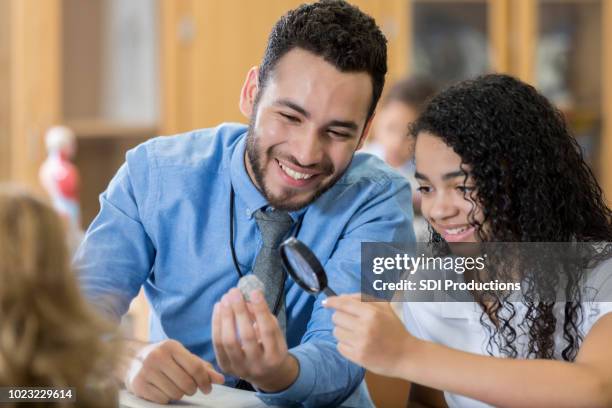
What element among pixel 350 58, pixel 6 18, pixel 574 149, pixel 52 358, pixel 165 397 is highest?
pixel 6 18

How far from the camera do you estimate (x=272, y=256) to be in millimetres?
1358

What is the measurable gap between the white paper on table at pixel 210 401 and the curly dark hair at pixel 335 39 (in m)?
0.46

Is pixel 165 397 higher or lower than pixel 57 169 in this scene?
lower

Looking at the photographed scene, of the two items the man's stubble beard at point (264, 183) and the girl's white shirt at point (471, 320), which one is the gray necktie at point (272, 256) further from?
the girl's white shirt at point (471, 320)

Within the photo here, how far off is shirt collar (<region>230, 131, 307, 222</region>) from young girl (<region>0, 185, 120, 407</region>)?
0.64 meters

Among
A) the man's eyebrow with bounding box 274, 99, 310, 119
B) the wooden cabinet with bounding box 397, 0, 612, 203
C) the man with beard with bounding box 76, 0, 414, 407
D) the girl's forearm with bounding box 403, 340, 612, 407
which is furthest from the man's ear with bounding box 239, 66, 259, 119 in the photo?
the wooden cabinet with bounding box 397, 0, 612, 203

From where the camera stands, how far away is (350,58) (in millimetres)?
1311

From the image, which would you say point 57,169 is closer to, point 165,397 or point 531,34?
point 165,397

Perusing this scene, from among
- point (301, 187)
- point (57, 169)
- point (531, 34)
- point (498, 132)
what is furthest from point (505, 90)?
point (531, 34)

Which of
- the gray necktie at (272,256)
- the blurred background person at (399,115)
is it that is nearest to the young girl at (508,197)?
the gray necktie at (272,256)

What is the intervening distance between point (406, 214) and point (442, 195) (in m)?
0.19

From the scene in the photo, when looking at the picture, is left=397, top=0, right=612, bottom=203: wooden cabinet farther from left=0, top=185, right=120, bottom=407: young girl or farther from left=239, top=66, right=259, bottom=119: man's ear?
left=0, top=185, right=120, bottom=407: young girl

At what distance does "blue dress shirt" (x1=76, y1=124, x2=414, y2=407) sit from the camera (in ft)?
4.53

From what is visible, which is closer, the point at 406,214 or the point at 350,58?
the point at 350,58
